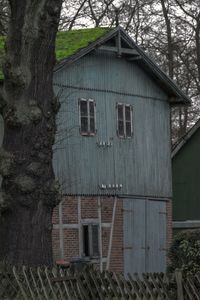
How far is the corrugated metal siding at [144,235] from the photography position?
27219mm

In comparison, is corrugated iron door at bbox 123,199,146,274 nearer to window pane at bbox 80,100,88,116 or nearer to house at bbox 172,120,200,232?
window pane at bbox 80,100,88,116

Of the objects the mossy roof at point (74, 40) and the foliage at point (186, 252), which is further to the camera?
the mossy roof at point (74, 40)

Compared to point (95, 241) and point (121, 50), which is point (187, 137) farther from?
point (95, 241)

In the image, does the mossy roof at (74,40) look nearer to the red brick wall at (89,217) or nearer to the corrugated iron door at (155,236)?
the red brick wall at (89,217)

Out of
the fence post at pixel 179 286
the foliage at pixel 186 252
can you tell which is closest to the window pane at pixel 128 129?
the foliage at pixel 186 252

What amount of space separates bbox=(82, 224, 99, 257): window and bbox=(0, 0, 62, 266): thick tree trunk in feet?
44.1

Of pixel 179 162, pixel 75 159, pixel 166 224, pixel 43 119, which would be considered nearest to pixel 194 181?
pixel 179 162

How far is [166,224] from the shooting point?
95.1ft

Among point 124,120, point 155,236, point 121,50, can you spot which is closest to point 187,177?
point 155,236

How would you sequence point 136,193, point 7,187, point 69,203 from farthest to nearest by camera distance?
point 136,193, point 69,203, point 7,187

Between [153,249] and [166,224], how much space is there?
1192mm

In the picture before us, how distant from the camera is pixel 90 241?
26.1 metres

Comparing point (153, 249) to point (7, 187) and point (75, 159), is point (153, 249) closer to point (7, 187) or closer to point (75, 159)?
point (75, 159)

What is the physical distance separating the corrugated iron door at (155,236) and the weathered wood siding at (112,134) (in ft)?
1.85
